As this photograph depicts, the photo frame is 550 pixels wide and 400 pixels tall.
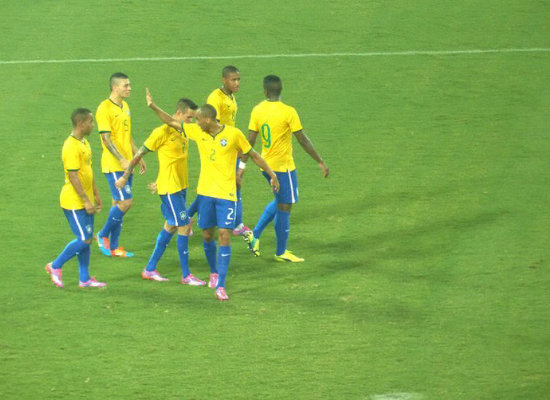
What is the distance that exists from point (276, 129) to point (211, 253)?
1.72 m

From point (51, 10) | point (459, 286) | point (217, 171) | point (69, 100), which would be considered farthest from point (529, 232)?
point (51, 10)

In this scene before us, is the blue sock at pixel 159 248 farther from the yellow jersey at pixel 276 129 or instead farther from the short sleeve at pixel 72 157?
the yellow jersey at pixel 276 129

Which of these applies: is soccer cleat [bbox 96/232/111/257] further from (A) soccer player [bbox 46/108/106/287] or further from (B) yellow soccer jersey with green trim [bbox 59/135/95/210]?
(B) yellow soccer jersey with green trim [bbox 59/135/95/210]

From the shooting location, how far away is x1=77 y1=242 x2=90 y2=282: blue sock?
1250 centimetres

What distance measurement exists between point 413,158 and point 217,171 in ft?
19.2

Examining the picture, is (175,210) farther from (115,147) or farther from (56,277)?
(56,277)

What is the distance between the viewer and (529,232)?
14.4m

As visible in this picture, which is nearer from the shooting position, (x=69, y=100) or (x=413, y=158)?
(x=413, y=158)

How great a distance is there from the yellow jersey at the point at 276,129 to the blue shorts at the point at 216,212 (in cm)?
137

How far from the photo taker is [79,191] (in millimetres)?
12141

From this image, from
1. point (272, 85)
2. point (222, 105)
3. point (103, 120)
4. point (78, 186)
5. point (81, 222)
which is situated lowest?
point (81, 222)

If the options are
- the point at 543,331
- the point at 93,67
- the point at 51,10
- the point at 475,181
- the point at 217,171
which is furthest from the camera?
the point at 51,10

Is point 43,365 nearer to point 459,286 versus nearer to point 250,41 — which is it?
point 459,286

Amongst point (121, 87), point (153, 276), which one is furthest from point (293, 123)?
point (153, 276)
